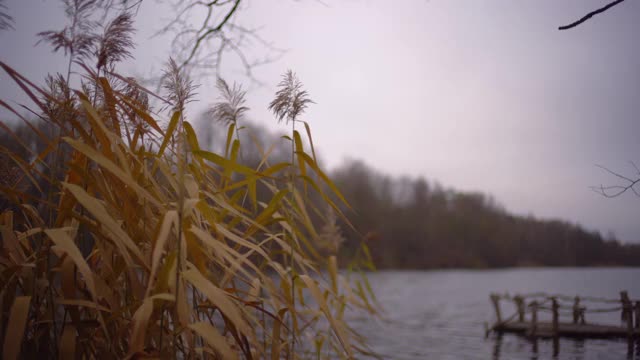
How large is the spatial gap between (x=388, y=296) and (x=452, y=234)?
37.4 metres

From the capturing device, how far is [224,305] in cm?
148

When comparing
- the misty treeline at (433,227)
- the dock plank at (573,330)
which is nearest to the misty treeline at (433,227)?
the misty treeline at (433,227)

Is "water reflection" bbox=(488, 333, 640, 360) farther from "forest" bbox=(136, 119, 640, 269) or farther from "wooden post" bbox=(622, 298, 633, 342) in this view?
"forest" bbox=(136, 119, 640, 269)

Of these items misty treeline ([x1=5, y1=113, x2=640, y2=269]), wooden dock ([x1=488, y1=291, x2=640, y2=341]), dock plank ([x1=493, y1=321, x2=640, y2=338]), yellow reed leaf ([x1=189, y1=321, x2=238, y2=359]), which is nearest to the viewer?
yellow reed leaf ([x1=189, y1=321, x2=238, y2=359])

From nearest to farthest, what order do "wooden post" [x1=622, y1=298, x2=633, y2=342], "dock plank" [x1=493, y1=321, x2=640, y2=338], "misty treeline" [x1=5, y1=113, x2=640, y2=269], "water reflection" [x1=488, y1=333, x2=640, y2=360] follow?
"water reflection" [x1=488, y1=333, x2=640, y2=360] → "wooden post" [x1=622, y1=298, x2=633, y2=342] → "dock plank" [x1=493, y1=321, x2=640, y2=338] → "misty treeline" [x1=5, y1=113, x2=640, y2=269]

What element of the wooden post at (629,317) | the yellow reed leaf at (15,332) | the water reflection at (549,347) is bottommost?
the water reflection at (549,347)

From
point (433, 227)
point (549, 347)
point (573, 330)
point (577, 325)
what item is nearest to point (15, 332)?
point (549, 347)

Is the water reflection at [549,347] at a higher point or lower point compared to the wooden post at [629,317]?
lower

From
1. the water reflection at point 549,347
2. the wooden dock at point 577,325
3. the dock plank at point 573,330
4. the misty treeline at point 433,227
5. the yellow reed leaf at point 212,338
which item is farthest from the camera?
the misty treeline at point 433,227

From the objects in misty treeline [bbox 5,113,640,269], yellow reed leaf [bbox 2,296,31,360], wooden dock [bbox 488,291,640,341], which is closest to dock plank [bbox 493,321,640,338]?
wooden dock [bbox 488,291,640,341]

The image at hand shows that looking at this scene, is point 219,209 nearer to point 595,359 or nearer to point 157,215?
point 157,215

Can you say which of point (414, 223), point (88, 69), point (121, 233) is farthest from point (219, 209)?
point (414, 223)

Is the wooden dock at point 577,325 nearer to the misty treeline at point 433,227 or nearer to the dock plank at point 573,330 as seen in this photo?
the dock plank at point 573,330

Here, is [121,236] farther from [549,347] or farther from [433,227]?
[433,227]
